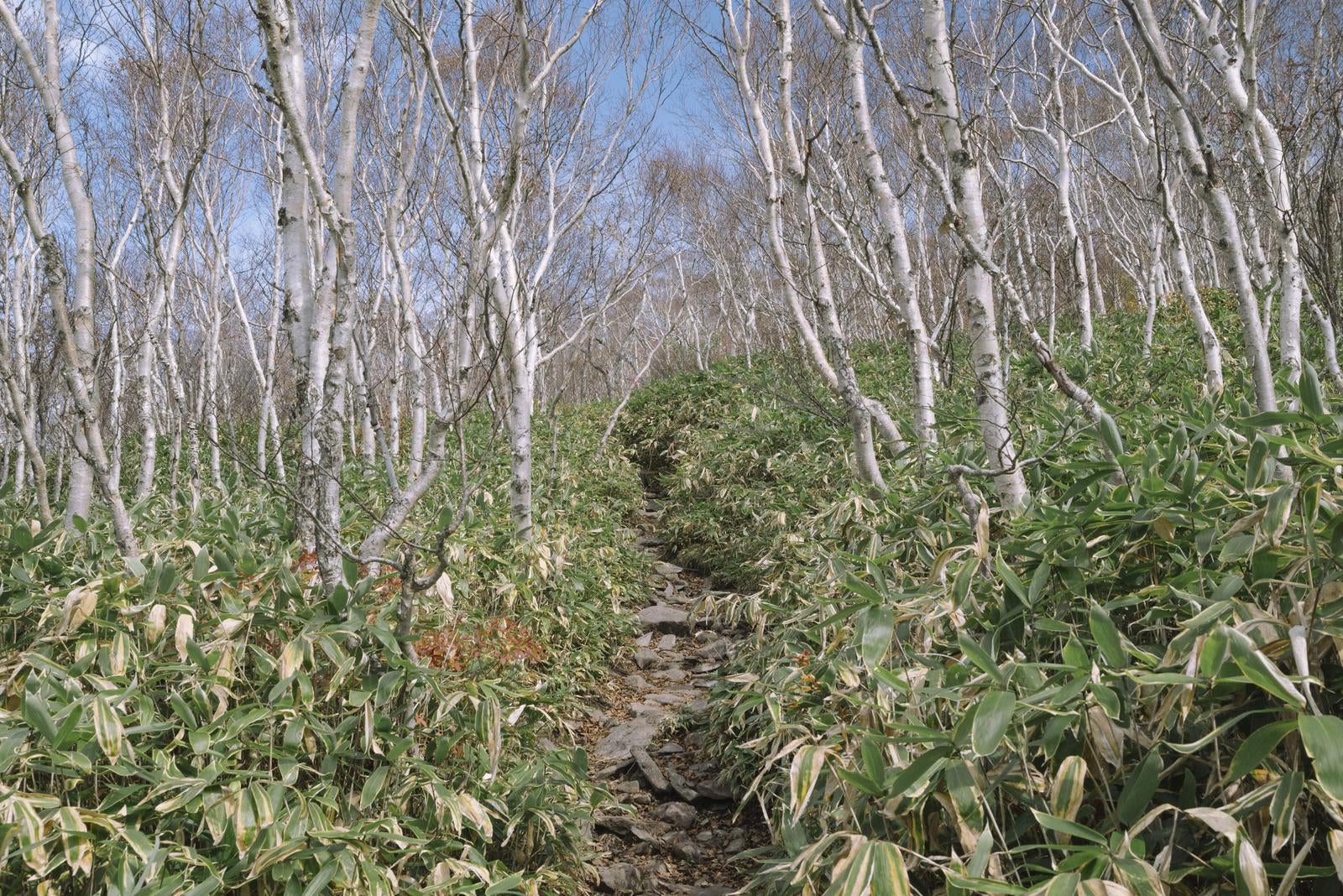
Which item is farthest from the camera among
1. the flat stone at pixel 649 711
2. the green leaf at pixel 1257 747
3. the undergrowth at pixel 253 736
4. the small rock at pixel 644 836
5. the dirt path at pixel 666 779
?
the flat stone at pixel 649 711

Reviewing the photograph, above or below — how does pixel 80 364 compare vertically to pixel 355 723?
above

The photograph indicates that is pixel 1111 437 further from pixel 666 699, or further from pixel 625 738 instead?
pixel 666 699

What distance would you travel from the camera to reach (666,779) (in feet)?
11.9

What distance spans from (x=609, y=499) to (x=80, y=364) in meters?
5.00

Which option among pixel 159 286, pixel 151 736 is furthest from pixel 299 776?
pixel 159 286

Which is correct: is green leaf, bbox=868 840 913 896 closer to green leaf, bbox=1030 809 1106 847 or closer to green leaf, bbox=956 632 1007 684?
green leaf, bbox=1030 809 1106 847

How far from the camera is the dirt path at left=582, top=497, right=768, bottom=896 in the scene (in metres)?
3.00

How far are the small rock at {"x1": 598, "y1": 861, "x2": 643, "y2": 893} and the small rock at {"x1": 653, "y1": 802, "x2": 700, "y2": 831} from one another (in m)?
0.42

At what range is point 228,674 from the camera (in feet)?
8.28

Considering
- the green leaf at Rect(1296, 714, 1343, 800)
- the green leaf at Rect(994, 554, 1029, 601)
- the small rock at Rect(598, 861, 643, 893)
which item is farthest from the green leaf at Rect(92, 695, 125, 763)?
the green leaf at Rect(1296, 714, 1343, 800)

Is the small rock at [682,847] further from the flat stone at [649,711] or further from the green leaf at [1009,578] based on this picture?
the green leaf at [1009,578]

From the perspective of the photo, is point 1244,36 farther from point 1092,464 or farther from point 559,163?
point 559,163

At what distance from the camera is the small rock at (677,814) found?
11.1ft

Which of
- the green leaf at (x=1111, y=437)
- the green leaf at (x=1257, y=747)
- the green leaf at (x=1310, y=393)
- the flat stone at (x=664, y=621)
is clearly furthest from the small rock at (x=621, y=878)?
the flat stone at (x=664, y=621)
